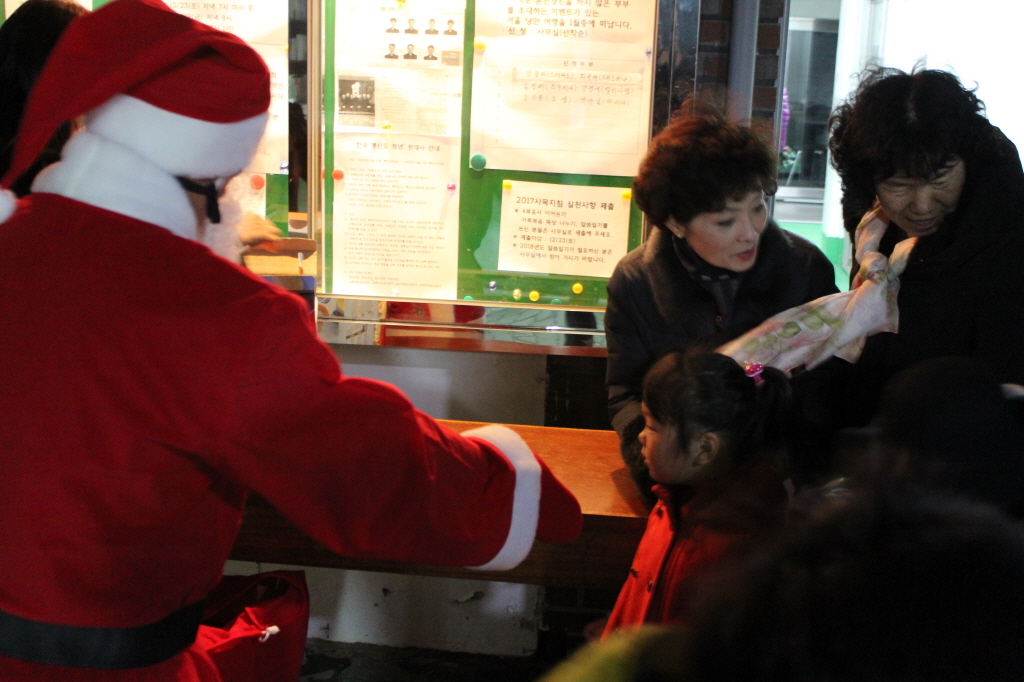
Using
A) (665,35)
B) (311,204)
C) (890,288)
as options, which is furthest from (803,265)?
(311,204)

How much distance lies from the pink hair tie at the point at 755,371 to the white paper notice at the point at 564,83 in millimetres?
923

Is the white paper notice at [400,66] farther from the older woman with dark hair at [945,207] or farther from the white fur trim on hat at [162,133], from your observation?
the white fur trim on hat at [162,133]

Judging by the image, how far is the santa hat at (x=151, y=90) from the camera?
1.21 m

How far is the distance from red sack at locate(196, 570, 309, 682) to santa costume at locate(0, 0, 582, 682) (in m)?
0.26

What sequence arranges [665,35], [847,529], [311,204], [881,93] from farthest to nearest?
[311,204]
[665,35]
[881,93]
[847,529]

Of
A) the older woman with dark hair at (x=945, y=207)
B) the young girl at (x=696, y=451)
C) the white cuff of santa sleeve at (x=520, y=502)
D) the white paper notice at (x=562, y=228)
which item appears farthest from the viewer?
the white paper notice at (x=562, y=228)

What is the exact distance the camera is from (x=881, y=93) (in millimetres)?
1889

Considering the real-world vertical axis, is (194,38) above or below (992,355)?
above

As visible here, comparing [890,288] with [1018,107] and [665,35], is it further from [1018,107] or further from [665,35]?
[1018,107]

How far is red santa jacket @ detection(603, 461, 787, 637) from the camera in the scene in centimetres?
159

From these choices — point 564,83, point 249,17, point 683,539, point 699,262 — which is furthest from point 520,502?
point 249,17

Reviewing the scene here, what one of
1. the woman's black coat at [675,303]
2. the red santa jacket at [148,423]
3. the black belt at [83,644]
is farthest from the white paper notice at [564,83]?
the black belt at [83,644]

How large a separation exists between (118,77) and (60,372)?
41cm

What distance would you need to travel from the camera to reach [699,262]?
6.93ft
